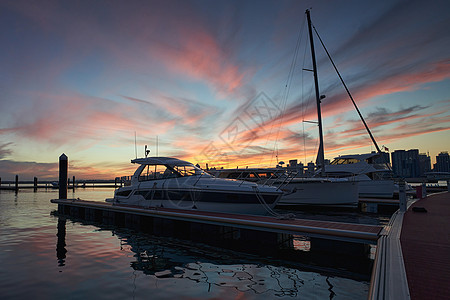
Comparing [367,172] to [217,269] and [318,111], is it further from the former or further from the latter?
[217,269]

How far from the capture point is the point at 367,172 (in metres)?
24.8

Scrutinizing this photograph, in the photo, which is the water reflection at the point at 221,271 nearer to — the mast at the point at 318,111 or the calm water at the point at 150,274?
the calm water at the point at 150,274

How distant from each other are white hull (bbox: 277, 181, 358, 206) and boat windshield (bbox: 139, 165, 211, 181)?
22.0 feet

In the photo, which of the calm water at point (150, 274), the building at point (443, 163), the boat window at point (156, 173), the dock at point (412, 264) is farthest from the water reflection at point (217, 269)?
the building at point (443, 163)

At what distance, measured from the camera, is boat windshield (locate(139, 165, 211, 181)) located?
1546 centimetres

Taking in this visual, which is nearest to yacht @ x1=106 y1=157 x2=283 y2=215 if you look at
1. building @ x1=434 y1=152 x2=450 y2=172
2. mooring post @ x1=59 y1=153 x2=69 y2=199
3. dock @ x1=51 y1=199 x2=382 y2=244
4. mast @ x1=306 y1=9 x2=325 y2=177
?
dock @ x1=51 y1=199 x2=382 y2=244

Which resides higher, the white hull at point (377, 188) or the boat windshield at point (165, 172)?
the boat windshield at point (165, 172)

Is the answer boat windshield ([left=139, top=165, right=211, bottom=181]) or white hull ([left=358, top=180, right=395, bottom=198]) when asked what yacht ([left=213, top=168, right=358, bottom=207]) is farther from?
white hull ([left=358, top=180, right=395, bottom=198])

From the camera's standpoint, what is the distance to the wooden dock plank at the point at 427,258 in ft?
12.0

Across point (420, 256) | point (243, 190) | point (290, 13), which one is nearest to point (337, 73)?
point (290, 13)

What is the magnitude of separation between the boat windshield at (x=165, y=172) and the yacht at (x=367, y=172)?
13.2 m

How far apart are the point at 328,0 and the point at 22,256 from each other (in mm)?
17441

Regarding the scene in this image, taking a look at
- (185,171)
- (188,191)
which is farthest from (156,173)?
(188,191)

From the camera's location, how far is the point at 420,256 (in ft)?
17.0
